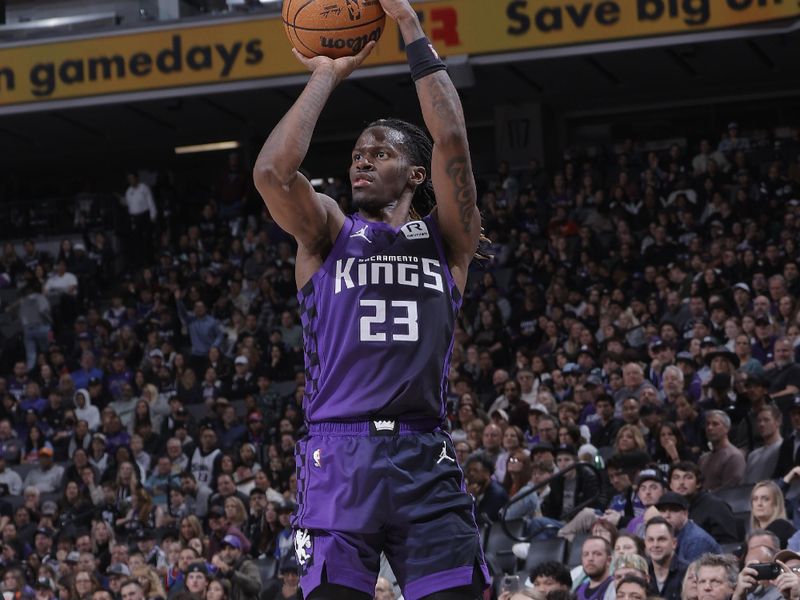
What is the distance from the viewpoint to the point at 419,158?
496 centimetres

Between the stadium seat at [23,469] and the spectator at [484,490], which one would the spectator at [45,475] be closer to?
the stadium seat at [23,469]

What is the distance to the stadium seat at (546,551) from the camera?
1062 cm

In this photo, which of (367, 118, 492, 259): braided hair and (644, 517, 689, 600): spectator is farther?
(644, 517, 689, 600): spectator

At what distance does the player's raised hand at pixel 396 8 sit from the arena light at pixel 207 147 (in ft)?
74.1

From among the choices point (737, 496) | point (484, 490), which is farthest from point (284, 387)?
point (737, 496)

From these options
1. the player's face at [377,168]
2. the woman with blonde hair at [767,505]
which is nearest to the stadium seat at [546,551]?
the woman with blonde hair at [767,505]

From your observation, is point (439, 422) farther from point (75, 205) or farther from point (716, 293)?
point (75, 205)

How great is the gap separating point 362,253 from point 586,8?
15.7m

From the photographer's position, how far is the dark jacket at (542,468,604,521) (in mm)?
11797

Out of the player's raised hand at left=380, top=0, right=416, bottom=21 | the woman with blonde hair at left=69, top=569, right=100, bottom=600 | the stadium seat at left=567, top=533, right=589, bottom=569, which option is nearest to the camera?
the player's raised hand at left=380, top=0, right=416, bottom=21

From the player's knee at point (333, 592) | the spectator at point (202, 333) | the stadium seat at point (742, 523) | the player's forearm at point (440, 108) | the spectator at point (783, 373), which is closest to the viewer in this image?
the player's knee at point (333, 592)

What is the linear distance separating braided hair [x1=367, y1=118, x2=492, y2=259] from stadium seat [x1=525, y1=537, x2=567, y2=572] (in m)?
5.71

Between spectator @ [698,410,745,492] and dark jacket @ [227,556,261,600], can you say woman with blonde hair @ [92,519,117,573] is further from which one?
spectator @ [698,410,745,492]

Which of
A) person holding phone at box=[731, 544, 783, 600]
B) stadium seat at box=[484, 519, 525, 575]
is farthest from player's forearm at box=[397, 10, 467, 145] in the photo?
stadium seat at box=[484, 519, 525, 575]
